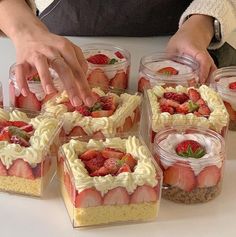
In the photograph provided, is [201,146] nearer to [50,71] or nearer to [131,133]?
[131,133]

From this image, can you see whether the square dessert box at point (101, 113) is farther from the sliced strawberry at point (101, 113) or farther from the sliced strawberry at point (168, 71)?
the sliced strawberry at point (168, 71)

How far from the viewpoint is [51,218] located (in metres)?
1.31

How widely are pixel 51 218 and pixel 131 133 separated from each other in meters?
0.26

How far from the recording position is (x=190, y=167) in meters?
1.33

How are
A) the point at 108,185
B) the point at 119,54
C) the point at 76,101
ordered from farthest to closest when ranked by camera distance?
1. the point at 119,54
2. the point at 76,101
3. the point at 108,185

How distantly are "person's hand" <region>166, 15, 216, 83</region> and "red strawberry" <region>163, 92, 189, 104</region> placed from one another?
161 millimetres

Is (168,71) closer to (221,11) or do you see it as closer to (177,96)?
(177,96)

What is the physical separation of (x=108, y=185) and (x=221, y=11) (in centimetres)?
85

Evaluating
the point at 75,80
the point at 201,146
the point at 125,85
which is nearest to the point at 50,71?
the point at 75,80

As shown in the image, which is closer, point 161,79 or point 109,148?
point 109,148

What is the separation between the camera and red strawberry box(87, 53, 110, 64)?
5.76 ft

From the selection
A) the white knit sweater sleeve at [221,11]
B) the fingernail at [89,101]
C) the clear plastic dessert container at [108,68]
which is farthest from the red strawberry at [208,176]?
the white knit sweater sleeve at [221,11]

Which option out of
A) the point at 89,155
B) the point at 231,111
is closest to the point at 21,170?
the point at 89,155

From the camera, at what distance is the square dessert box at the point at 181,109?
4.90 ft
